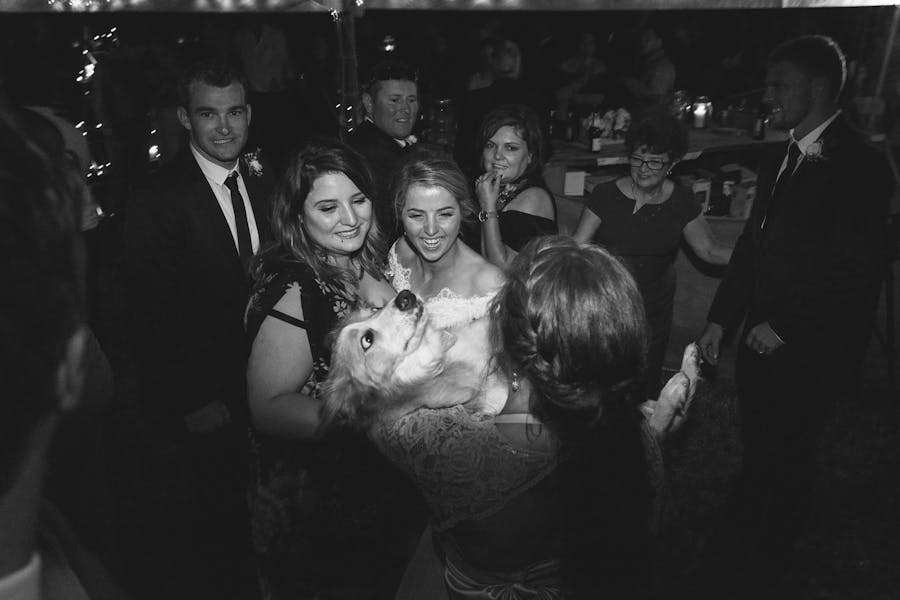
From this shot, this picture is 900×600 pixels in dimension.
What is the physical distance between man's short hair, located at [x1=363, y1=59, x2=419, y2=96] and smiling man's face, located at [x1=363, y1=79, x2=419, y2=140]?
0.9 inches

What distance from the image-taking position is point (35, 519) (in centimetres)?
57

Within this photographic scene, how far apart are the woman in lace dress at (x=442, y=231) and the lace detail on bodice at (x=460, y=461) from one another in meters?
1.00

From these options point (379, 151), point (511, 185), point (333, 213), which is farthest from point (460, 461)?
point (379, 151)

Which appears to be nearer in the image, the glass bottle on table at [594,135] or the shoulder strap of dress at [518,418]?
the shoulder strap of dress at [518,418]

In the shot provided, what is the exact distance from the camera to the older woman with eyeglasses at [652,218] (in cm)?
331

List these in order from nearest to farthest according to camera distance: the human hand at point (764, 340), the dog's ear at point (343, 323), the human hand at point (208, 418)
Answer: the dog's ear at point (343, 323) → the human hand at point (208, 418) → the human hand at point (764, 340)

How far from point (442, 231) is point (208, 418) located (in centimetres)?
130

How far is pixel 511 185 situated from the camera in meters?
3.36

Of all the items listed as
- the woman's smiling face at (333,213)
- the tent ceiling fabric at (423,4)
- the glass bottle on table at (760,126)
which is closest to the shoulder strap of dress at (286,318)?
the woman's smiling face at (333,213)

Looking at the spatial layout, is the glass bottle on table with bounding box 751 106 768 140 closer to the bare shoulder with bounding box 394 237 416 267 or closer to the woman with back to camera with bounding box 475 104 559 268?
the woman with back to camera with bounding box 475 104 559 268

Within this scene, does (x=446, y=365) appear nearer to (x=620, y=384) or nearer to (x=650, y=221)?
(x=620, y=384)

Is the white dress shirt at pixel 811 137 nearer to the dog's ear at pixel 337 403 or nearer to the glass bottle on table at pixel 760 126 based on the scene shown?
the dog's ear at pixel 337 403

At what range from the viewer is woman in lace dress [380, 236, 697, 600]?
4.41 feet

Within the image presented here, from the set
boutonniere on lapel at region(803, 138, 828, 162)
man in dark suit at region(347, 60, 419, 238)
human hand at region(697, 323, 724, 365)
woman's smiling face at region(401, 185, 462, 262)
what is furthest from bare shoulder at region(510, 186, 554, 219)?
boutonniere on lapel at region(803, 138, 828, 162)
